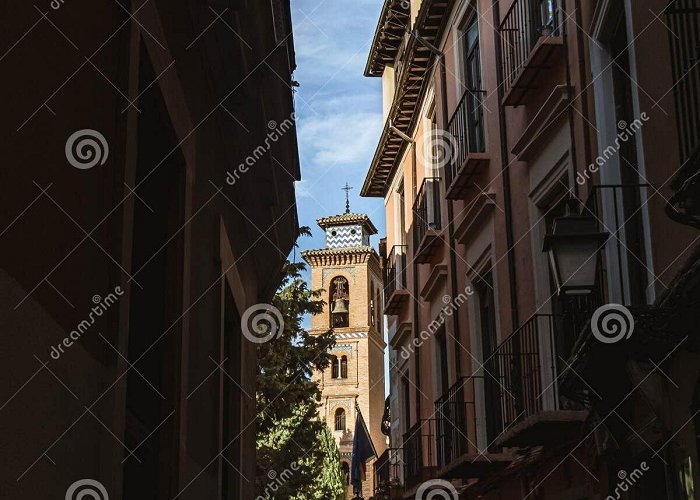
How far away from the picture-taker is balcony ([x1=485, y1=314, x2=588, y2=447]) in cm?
900

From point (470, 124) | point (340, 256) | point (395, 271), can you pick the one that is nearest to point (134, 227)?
point (470, 124)

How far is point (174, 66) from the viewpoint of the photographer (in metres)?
4.90

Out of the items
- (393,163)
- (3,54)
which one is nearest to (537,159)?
(3,54)

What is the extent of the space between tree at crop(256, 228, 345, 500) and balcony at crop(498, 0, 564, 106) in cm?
1010

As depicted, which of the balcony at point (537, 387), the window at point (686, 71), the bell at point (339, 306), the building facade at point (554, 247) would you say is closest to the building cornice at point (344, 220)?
the bell at point (339, 306)

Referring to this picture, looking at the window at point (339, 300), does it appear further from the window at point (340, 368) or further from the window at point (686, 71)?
the window at point (686, 71)

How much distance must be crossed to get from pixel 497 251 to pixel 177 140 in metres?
8.39

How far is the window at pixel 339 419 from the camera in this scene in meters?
71.7

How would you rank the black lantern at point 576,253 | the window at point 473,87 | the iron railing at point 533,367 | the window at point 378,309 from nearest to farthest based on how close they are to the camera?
the black lantern at point 576,253 → the iron railing at point 533,367 → the window at point 473,87 → the window at point 378,309

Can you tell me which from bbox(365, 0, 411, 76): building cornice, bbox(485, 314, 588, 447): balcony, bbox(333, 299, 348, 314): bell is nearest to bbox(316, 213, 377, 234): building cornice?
bbox(333, 299, 348, 314): bell

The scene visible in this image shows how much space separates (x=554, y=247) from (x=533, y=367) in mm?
3494

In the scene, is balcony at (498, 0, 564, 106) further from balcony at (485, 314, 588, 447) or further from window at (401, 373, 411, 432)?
window at (401, 373, 411, 432)

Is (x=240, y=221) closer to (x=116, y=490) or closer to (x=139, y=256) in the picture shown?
(x=139, y=256)

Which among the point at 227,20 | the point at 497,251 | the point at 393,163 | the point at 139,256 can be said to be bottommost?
the point at 139,256
